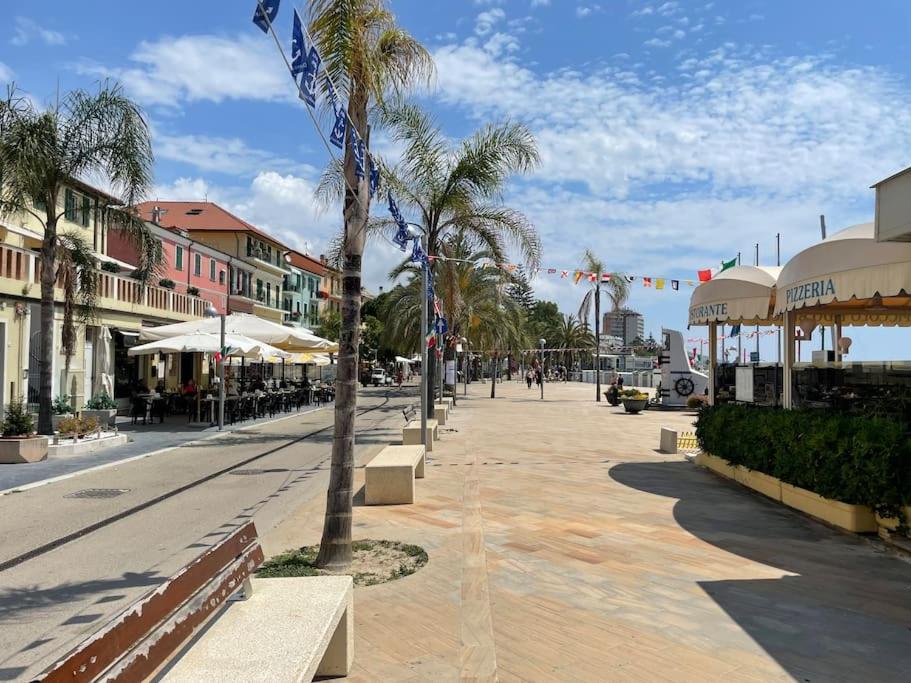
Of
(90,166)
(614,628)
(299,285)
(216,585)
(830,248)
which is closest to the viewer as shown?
(216,585)

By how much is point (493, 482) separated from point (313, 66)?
22.1 feet

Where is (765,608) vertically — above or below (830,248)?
below

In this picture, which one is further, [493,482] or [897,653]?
[493,482]

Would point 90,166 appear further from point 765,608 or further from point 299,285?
point 299,285

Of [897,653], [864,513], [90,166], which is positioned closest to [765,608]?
[897,653]

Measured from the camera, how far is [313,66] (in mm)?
4914

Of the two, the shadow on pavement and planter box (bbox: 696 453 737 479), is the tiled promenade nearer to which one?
the shadow on pavement

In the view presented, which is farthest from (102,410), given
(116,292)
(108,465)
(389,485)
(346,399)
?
(346,399)

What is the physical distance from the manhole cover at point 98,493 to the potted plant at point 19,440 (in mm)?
3153

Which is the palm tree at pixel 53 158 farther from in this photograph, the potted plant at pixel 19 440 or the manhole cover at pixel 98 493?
the manhole cover at pixel 98 493

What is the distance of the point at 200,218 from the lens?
48.8 m

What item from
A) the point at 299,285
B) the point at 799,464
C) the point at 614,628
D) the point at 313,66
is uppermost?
the point at 299,285

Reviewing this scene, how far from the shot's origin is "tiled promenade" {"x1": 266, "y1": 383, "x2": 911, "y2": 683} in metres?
4.05

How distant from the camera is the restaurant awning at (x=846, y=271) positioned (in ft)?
23.6
